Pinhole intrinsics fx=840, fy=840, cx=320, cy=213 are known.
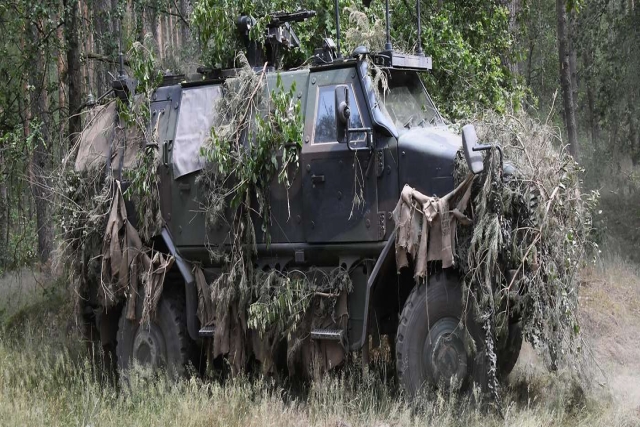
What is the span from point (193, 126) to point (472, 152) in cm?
334

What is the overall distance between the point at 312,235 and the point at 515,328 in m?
2.06

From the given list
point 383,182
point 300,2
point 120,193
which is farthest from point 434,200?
point 300,2

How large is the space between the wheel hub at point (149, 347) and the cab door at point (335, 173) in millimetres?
2169

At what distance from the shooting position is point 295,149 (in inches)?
308

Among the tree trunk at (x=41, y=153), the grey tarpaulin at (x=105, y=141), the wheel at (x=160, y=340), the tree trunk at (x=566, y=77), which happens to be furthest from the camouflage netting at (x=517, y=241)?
the tree trunk at (x=566, y=77)

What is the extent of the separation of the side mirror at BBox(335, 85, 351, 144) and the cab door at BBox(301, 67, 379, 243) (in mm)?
81

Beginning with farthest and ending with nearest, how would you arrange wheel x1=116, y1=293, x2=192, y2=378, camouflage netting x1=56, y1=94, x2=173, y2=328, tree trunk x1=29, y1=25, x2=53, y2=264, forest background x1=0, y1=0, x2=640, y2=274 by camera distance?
1. tree trunk x1=29, y1=25, x2=53, y2=264
2. forest background x1=0, y1=0, x2=640, y2=274
3. camouflage netting x1=56, y1=94, x2=173, y2=328
4. wheel x1=116, y1=293, x2=192, y2=378

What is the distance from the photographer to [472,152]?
6574 millimetres

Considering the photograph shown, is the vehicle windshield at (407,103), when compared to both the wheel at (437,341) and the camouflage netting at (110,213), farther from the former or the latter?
the camouflage netting at (110,213)

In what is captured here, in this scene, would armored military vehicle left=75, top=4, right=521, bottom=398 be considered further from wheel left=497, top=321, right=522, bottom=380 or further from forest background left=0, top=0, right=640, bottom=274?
forest background left=0, top=0, right=640, bottom=274

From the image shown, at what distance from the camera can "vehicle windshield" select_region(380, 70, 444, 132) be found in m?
7.87

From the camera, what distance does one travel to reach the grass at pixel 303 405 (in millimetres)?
6582

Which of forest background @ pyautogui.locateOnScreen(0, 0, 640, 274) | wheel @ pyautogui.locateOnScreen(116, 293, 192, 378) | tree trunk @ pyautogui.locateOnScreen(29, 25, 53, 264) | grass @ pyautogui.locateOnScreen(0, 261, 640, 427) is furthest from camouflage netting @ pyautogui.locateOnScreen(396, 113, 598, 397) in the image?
tree trunk @ pyautogui.locateOnScreen(29, 25, 53, 264)

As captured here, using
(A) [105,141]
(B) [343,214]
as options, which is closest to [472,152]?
(B) [343,214]
